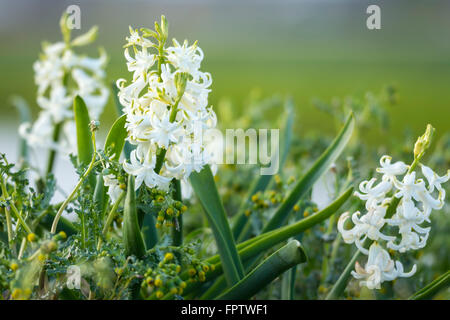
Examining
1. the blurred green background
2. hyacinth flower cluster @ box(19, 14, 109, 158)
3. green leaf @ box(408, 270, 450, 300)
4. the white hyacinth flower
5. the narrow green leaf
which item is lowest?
green leaf @ box(408, 270, 450, 300)

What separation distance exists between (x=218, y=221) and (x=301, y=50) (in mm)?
4077

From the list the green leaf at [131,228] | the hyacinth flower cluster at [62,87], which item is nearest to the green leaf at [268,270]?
the green leaf at [131,228]

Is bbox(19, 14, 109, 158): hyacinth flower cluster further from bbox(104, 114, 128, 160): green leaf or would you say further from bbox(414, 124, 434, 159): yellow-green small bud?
bbox(414, 124, 434, 159): yellow-green small bud

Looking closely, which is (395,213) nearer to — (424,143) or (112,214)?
(424,143)

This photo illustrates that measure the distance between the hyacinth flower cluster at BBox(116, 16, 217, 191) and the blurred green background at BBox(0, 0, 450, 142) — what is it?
274 centimetres

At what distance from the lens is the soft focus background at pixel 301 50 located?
3762 millimetres

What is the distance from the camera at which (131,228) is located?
0.62 m

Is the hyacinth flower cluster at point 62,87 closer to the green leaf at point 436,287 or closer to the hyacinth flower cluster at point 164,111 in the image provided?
the hyacinth flower cluster at point 164,111

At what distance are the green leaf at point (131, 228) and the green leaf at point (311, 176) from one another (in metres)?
0.26

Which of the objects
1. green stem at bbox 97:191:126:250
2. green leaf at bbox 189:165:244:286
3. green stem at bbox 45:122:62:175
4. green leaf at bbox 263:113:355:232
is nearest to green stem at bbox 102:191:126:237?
green stem at bbox 97:191:126:250

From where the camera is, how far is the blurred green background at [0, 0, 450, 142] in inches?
149

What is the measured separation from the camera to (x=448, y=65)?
4141 millimetres

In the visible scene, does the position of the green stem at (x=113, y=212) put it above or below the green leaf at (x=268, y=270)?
above

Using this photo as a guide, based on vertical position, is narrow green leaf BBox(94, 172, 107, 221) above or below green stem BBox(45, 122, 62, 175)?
below
